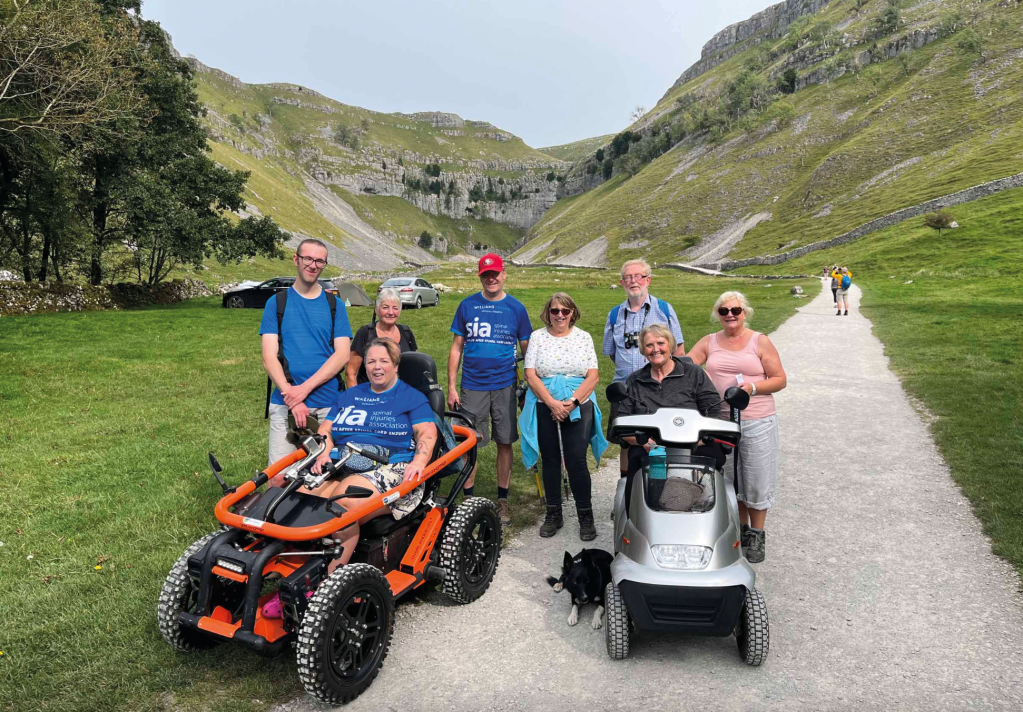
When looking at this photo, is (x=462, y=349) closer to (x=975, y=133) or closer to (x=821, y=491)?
(x=821, y=491)

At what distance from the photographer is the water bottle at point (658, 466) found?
388cm

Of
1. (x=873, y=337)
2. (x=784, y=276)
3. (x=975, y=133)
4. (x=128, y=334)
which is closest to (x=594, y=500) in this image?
(x=873, y=337)

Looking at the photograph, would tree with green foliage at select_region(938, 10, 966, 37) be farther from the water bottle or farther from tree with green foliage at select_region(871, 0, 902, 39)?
the water bottle

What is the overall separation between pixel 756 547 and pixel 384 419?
3448mm

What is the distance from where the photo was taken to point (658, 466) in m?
3.90

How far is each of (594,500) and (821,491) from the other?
2666 mm

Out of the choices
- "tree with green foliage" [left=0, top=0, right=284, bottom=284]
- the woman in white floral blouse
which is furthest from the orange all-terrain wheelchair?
"tree with green foliage" [left=0, top=0, right=284, bottom=284]

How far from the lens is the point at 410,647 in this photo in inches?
154

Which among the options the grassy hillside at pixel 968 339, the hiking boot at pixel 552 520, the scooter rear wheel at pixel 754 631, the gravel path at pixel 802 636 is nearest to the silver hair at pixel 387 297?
the hiking boot at pixel 552 520

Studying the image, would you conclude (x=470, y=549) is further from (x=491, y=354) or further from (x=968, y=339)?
(x=968, y=339)

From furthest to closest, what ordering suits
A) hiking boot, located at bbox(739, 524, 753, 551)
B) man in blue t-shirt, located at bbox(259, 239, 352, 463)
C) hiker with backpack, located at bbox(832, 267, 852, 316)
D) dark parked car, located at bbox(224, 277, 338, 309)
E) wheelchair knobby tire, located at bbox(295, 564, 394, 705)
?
dark parked car, located at bbox(224, 277, 338, 309) < hiker with backpack, located at bbox(832, 267, 852, 316) < hiking boot, located at bbox(739, 524, 753, 551) < man in blue t-shirt, located at bbox(259, 239, 352, 463) < wheelchair knobby tire, located at bbox(295, 564, 394, 705)

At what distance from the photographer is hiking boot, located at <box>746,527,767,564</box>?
5.00 meters

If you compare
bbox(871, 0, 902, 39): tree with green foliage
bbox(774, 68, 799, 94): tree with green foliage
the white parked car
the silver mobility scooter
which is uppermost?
bbox(871, 0, 902, 39): tree with green foliage

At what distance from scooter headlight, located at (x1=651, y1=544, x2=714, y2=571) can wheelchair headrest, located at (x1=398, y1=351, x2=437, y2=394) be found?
2.46 m
